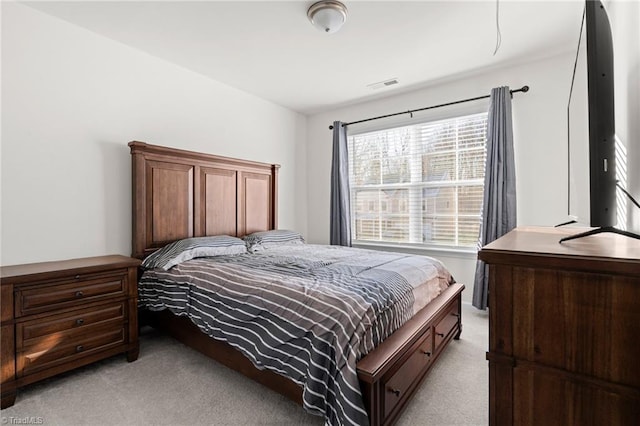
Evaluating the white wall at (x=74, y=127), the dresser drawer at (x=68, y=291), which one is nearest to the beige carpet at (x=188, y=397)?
the dresser drawer at (x=68, y=291)

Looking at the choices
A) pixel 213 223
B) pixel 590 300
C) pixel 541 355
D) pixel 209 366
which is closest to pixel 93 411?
pixel 209 366

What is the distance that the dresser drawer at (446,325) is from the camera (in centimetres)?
216

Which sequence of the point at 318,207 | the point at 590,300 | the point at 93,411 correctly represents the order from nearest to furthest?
the point at 590,300 → the point at 93,411 → the point at 318,207

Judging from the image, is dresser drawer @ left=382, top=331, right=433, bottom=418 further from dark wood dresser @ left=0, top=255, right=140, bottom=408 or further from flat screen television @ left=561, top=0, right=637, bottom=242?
dark wood dresser @ left=0, top=255, right=140, bottom=408

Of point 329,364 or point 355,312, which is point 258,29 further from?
point 329,364

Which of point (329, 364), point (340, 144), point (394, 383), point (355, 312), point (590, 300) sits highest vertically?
point (340, 144)

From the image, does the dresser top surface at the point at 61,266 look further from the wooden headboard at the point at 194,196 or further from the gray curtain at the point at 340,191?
the gray curtain at the point at 340,191

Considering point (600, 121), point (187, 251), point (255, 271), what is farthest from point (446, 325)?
point (187, 251)

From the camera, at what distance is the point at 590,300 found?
0.73 m

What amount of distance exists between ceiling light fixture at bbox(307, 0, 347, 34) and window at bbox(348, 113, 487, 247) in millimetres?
1964

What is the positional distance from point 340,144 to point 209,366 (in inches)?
127

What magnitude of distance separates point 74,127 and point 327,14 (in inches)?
88.5

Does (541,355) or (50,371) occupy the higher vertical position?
(541,355)

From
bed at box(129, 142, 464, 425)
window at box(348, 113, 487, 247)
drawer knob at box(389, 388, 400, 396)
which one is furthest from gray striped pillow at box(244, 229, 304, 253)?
drawer knob at box(389, 388, 400, 396)
